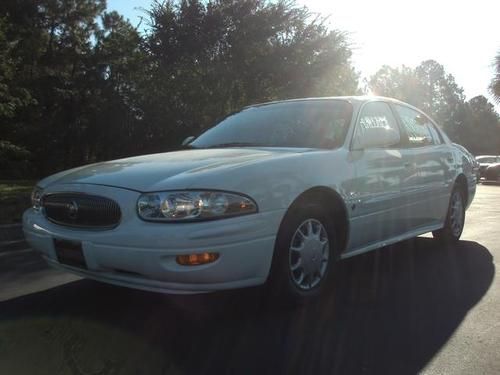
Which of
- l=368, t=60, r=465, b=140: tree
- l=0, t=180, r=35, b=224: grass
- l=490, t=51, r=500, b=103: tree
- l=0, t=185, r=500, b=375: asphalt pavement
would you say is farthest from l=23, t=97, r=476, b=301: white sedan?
l=368, t=60, r=465, b=140: tree

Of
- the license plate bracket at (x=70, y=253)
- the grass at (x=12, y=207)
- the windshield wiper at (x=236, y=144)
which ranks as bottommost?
the grass at (x=12, y=207)

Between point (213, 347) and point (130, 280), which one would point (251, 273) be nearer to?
point (213, 347)

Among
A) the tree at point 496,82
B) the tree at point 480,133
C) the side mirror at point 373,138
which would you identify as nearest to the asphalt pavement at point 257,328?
the side mirror at point 373,138

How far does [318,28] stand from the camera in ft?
61.8

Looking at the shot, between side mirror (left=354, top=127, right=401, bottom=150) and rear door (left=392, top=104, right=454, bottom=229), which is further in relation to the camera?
rear door (left=392, top=104, right=454, bottom=229)

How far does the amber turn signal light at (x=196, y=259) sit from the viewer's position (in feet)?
10.6

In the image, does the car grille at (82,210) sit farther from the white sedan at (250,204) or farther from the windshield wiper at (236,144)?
the windshield wiper at (236,144)

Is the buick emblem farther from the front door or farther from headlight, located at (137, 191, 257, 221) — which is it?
the front door

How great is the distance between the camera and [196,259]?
3.26m

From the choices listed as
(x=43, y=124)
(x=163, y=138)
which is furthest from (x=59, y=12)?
(x=163, y=138)

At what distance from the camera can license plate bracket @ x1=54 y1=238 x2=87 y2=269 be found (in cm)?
350

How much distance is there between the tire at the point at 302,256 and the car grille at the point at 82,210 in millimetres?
1088

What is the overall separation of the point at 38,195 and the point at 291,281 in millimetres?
1972

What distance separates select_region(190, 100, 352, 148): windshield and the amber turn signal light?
4.87 ft
